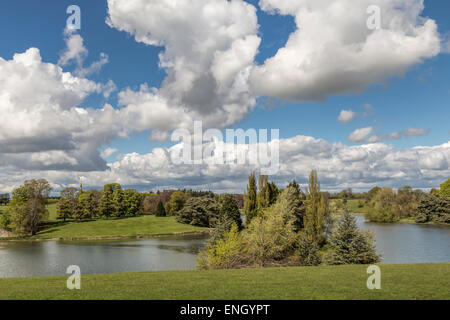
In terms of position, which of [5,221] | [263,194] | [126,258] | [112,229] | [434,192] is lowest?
[112,229]

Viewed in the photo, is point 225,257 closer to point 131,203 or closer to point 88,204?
point 88,204

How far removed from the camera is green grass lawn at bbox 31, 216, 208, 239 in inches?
2809

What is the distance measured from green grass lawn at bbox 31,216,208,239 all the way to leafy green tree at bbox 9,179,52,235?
3275 mm

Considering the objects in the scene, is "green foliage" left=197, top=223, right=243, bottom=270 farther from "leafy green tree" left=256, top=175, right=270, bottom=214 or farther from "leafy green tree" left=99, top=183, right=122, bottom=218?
"leafy green tree" left=99, top=183, right=122, bottom=218

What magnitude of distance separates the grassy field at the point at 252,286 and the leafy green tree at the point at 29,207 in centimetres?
6615

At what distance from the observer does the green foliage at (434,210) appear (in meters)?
88.4

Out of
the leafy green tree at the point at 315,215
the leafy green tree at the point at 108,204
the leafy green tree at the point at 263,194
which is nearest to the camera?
the leafy green tree at the point at 315,215

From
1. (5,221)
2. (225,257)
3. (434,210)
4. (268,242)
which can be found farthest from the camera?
(434,210)

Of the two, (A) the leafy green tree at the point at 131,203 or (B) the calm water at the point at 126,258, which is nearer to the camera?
(B) the calm water at the point at 126,258

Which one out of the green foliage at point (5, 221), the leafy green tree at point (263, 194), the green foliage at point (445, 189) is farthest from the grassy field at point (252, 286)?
the green foliage at point (445, 189)

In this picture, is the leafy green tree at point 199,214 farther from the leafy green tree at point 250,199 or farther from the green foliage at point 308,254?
the green foliage at point 308,254

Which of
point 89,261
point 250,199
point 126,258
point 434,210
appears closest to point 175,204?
point 250,199

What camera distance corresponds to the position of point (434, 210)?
298ft

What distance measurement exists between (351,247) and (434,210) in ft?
281
